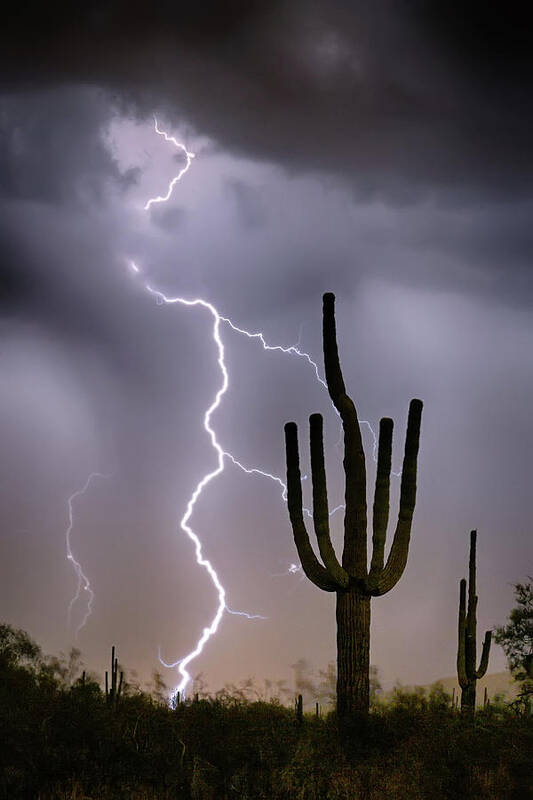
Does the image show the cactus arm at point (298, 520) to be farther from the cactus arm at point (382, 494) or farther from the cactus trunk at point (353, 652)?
the cactus arm at point (382, 494)

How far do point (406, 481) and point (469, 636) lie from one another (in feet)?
28.8

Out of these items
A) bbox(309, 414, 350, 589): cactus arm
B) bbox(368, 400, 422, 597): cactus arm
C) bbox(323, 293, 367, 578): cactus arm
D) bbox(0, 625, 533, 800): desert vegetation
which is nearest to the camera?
bbox(0, 625, 533, 800): desert vegetation

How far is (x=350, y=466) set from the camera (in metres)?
16.0

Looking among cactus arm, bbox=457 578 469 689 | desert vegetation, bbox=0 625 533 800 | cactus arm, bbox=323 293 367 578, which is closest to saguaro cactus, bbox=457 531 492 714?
cactus arm, bbox=457 578 469 689

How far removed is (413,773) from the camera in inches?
435

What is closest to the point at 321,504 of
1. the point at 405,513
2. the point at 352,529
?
the point at 352,529

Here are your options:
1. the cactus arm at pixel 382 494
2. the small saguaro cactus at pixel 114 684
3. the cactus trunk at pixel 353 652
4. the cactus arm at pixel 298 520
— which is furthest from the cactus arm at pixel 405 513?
the small saguaro cactus at pixel 114 684

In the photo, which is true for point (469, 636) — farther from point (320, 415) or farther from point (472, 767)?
point (472, 767)

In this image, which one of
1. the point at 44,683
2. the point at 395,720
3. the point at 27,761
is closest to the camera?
the point at 27,761

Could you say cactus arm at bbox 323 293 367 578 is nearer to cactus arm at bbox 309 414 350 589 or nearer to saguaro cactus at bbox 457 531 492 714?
cactus arm at bbox 309 414 350 589

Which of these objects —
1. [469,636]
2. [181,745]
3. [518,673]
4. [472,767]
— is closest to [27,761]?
[181,745]

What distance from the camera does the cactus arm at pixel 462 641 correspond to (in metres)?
22.3

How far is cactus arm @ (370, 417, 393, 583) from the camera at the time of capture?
15.5 meters

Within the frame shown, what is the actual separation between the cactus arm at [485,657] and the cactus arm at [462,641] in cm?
49
